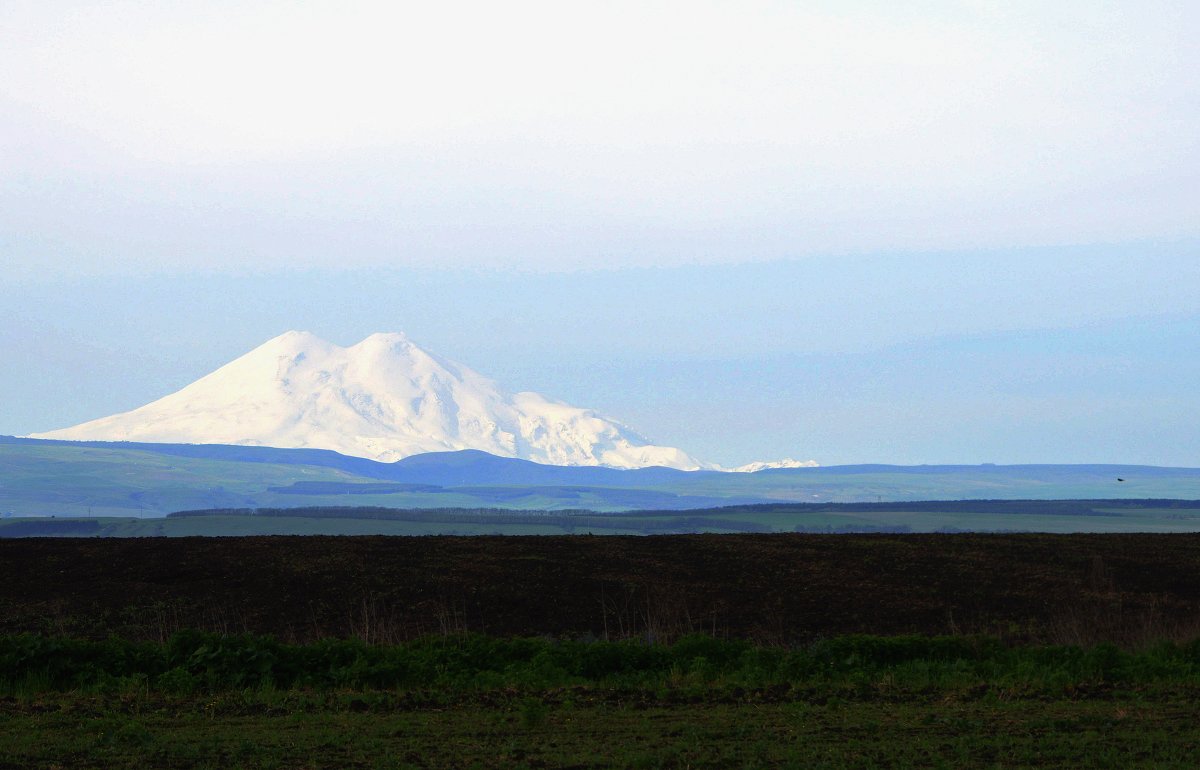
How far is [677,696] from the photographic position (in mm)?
19969

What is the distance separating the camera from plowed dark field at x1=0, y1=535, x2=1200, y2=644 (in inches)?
1292

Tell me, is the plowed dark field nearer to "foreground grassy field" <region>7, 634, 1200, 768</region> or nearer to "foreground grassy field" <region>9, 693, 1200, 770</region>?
"foreground grassy field" <region>7, 634, 1200, 768</region>

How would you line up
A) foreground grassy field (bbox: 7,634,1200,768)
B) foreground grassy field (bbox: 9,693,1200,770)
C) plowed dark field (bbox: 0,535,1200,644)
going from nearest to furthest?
foreground grassy field (bbox: 9,693,1200,770), foreground grassy field (bbox: 7,634,1200,768), plowed dark field (bbox: 0,535,1200,644)

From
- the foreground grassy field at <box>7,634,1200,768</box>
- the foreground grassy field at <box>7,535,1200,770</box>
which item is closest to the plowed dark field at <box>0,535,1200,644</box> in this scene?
the foreground grassy field at <box>7,535,1200,770</box>

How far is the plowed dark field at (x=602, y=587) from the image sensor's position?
3281 centimetres

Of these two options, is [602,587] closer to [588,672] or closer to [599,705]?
[588,672]

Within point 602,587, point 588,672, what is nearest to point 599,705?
point 588,672

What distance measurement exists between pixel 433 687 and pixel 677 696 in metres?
3.86

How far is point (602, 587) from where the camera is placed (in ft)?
127

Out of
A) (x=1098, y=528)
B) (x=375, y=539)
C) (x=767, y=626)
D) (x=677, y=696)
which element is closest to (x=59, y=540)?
(x=375, y=539)

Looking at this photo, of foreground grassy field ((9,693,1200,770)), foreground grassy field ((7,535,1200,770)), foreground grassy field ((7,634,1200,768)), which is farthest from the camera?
foreground grassy field ((7,535,1200,770))

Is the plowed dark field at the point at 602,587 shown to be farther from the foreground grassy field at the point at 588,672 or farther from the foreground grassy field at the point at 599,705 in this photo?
the foreground grassy field at the point at 599,705

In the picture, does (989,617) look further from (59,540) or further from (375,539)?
(59,540)

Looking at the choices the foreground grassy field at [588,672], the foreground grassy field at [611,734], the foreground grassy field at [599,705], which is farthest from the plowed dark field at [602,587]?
the foreground grassy field at [611,734]
